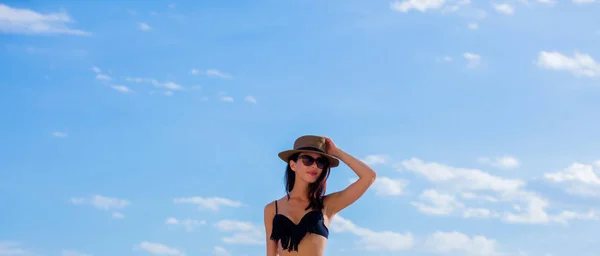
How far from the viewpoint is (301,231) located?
10469 millimetres

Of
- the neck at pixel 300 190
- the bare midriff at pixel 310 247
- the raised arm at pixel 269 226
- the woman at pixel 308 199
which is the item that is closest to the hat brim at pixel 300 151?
the woman at pixel 308 199

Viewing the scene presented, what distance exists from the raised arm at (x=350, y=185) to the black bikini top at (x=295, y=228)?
0.23m

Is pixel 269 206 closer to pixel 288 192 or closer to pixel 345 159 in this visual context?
pixel 288 192

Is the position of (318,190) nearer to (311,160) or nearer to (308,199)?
(308,199)

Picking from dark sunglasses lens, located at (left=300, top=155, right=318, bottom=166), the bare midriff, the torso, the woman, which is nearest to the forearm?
the woman

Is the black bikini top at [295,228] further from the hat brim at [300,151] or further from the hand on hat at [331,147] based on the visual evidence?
the hand on hat at [331,147]

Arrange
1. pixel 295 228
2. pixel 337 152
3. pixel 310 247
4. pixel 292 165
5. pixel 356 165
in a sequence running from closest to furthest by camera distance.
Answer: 1. pixel 310 247
2. pixel 295 228
3. pixel 356 165
4. pixel 337 152
5. pixel 292 165

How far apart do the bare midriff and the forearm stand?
0.82 meters

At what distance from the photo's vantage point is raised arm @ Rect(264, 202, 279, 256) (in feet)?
35.0

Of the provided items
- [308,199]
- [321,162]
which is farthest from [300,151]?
[308,199]

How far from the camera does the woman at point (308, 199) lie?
10.5 meters

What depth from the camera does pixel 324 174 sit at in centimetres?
1076

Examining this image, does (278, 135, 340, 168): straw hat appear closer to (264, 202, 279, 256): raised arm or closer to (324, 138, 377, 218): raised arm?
(324, 138, 377, 218): raised arm

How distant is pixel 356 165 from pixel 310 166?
0.50 m
